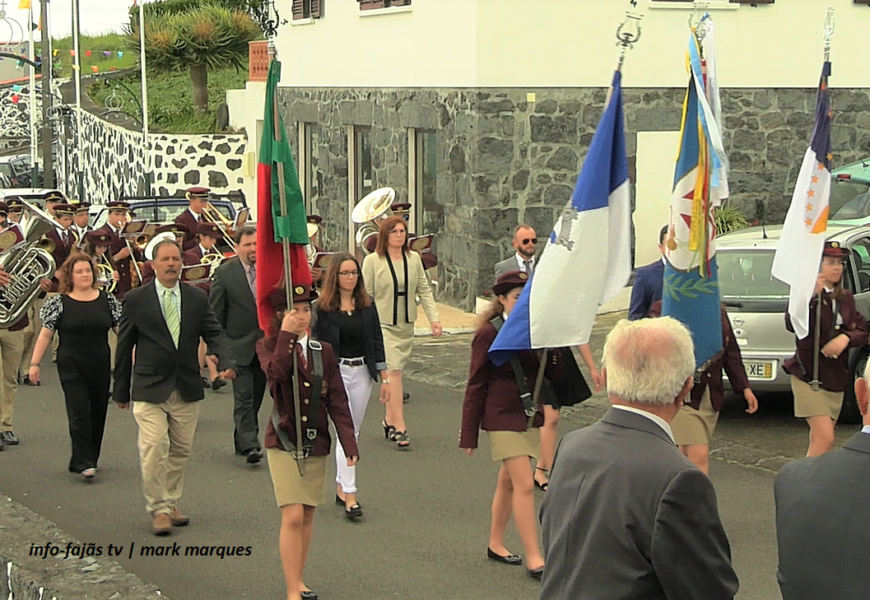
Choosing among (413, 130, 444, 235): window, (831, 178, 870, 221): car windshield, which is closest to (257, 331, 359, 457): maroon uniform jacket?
Answer: (831, 178, 870, 221): car windshield

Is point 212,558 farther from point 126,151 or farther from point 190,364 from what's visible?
point 126,151

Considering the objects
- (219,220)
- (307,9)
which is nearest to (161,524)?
(219,220)

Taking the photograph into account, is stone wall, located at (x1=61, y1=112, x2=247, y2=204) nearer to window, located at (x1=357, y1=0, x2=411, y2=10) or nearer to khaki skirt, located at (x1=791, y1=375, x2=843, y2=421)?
window, located at (x1=357, y1=0, x2=411, y2=10)

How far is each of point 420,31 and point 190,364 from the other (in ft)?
35.6

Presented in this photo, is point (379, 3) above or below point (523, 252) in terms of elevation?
above

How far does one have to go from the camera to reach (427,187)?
19.1m

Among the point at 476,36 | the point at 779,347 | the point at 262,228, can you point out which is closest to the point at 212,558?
the point at 262,228

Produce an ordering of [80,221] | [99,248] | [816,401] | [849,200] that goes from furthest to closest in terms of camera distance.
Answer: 1. [849,200]
2. [80,221]
3. [99,248]
4. [816,401]

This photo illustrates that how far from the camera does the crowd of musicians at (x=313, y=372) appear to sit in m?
7.15

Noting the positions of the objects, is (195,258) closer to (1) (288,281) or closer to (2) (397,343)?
(2) (397,343)

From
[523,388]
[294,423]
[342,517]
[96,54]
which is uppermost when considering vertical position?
[96,54]

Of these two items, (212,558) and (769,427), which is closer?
(212,558)

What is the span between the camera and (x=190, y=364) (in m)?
8.67

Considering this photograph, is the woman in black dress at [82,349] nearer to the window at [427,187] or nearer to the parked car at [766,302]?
the parked car at [766,302]
